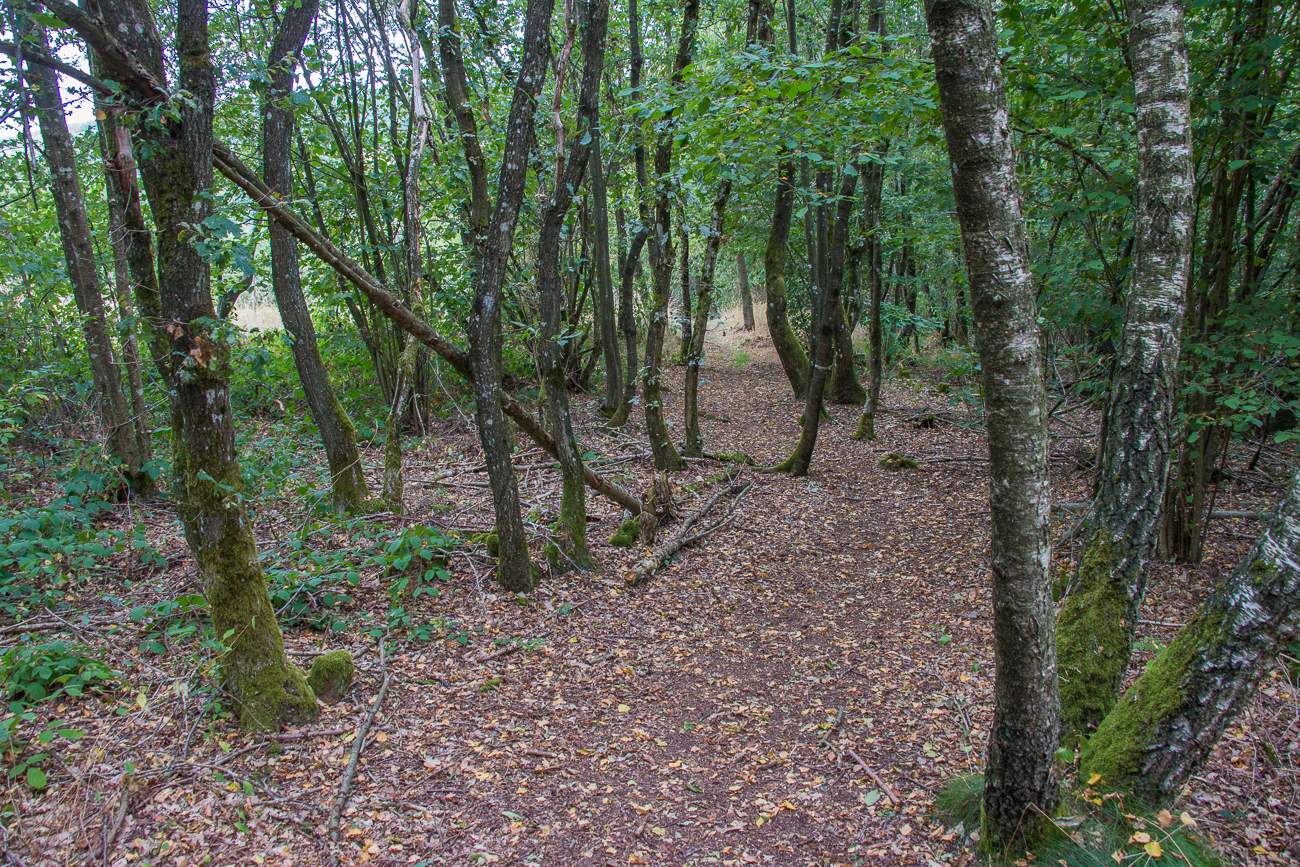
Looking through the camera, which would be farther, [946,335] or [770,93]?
[946,335]

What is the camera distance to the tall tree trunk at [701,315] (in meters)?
8.50

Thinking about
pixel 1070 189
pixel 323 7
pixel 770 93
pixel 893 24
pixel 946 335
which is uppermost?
pixel 893 24

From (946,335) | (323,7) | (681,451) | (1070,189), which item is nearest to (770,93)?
(1070,189)

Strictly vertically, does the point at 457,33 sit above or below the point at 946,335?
above

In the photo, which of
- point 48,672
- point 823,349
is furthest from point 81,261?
point 823,349

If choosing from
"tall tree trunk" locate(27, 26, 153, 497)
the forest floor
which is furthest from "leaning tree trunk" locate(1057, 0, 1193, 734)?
"tall tree trunk" locate(27, 26, 153, 497)

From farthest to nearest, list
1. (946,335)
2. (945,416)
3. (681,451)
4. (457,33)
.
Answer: (946,335) < (945,416) < (681,451) < (457,33)

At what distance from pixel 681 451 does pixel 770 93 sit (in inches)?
217

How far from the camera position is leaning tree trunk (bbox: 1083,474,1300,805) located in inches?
95.0

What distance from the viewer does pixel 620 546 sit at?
682 centimetres

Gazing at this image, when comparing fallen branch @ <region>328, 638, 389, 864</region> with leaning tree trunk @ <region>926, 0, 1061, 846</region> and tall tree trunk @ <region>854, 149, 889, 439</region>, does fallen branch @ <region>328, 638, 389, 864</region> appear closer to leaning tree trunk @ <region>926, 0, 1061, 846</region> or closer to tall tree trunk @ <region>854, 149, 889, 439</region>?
leaning tree trunk @ <region>926, 0, 1061, 846</region>

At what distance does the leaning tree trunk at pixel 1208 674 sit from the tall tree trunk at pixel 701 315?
6648 mm

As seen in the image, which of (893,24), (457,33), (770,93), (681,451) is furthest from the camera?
(893,24)

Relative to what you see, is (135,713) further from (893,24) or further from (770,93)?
(893,24)
